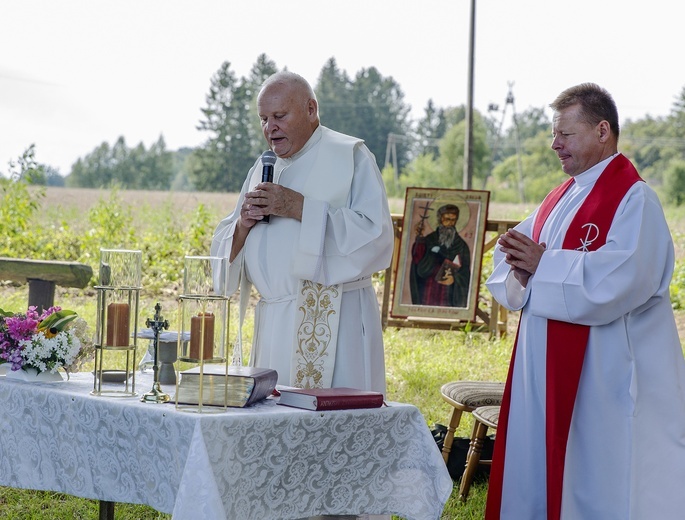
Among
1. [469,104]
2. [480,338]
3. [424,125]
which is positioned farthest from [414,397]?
[424,125]

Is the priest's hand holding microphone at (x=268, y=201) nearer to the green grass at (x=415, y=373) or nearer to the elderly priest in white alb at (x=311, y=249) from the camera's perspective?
the elderly priest in white alb at (x=311, y=249)

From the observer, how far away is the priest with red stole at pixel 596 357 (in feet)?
11.5

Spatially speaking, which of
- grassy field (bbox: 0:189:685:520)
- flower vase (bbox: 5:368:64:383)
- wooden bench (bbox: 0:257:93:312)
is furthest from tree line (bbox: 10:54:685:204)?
flower vase (bbox: 5:368:64:383)

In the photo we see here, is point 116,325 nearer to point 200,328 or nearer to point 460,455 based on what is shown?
point 200,328

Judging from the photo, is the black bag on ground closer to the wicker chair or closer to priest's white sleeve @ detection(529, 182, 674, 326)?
the wicker chair

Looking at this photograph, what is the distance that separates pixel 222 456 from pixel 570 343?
1578 millimetres

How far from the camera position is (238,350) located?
3.64 meters

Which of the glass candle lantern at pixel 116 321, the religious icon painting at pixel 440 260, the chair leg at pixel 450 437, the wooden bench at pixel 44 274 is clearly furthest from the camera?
the religious icon painting at pixel 440 260

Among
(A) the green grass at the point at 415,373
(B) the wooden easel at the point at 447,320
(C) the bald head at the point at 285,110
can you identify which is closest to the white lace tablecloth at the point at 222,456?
(C) the bald head at the point at 285,110

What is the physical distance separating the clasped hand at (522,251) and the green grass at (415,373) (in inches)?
65.6

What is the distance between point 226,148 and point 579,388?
2289 inches

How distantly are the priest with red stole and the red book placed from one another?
99cm

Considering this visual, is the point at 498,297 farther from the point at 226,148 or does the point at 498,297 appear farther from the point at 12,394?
the point at 226,148

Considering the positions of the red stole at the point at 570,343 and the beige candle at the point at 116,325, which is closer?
the beige candle at the point at 116,325
